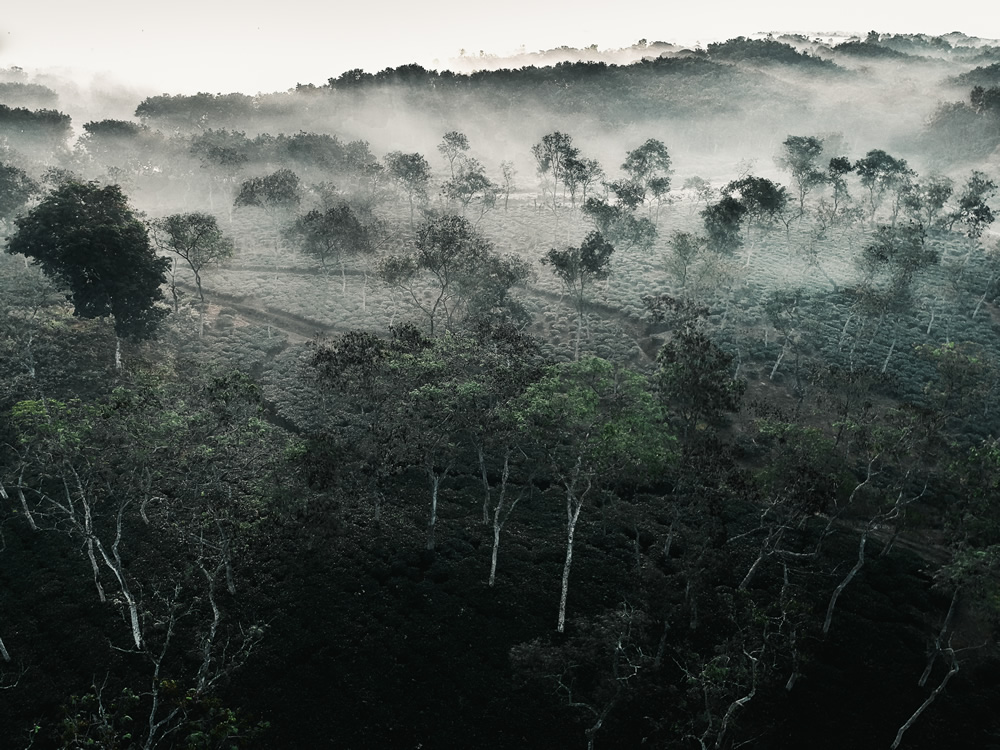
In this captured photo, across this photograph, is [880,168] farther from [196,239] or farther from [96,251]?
[96,251]

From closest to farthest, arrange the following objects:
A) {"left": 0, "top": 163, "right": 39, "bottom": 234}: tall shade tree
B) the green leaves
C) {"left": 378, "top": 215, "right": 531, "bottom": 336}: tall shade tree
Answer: the green leaves < {"left": 378, "top": 215, "right": 531, "bottom": 336}: tall shade tree < {"left": 0, "top": 163, "right": 39, "bottom": 234}: tall shade tree

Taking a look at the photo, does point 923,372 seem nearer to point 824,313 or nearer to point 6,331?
point 824,313

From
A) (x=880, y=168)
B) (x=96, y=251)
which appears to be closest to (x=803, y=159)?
(x=880, y=168)

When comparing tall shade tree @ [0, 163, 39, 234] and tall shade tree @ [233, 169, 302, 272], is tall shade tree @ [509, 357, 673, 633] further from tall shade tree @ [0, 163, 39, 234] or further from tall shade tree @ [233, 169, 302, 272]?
tall shade tree @ [0, 163, 39, 234]

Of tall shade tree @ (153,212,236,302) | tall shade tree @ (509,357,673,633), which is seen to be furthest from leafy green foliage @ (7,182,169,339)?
tall shade tree @ (509,357,673,633)

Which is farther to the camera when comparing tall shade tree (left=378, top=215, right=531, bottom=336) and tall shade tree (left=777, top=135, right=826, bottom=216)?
tall shade tree (left=777, top=135, right=826, bottom=216)

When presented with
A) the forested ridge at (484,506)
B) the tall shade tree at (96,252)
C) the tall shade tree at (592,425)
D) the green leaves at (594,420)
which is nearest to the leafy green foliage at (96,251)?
the tall shade tree at (96,252)

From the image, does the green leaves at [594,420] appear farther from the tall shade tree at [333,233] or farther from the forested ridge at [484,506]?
the tall shade tree at [333,233]
